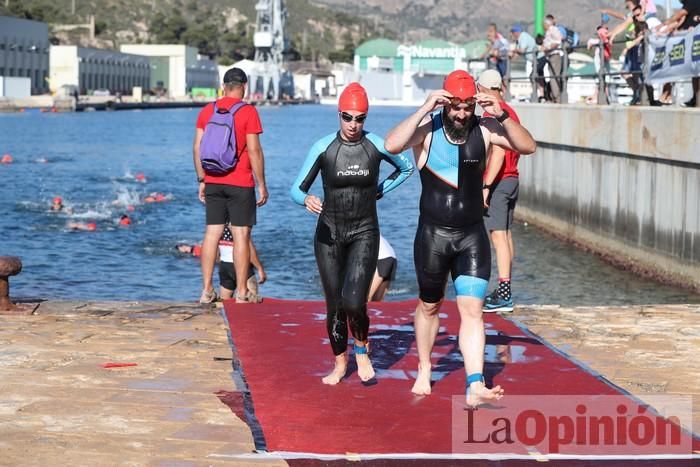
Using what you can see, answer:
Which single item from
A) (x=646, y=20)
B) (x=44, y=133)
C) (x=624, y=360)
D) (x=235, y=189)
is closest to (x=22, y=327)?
(x=235, y=189)

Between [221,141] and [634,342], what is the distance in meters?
3.93

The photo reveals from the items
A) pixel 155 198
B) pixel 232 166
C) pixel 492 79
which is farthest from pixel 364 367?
pixel 155 198

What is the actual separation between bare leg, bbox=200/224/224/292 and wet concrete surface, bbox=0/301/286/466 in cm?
32

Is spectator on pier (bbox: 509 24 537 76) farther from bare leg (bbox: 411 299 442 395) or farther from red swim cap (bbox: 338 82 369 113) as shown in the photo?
bare leg (bbox: 411 299 442 395)

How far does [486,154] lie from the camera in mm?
7371

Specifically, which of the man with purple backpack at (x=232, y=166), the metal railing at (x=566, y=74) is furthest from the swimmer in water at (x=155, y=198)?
the man with purple backpack at (x=232, y=166)

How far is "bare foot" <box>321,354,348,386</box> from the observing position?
26.2ft

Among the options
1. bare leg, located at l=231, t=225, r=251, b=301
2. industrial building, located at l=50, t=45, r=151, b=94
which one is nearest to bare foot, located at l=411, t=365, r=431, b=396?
bare leg, located at l=231, t=225, r=251, b=301

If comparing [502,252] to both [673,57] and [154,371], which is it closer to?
[154,371]

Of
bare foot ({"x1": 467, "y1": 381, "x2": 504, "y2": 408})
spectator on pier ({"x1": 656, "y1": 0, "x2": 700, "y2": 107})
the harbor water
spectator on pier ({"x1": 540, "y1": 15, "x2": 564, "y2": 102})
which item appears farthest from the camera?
spectator on pier ({"x1": 540, "y1": 15, "x2": 564, "y2": 102})

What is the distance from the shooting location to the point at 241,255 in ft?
35.8

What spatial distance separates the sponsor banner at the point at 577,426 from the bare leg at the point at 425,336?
0.26m

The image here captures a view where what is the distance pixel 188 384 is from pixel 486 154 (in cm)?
253

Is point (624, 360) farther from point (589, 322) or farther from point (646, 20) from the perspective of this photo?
point (646, 20)
